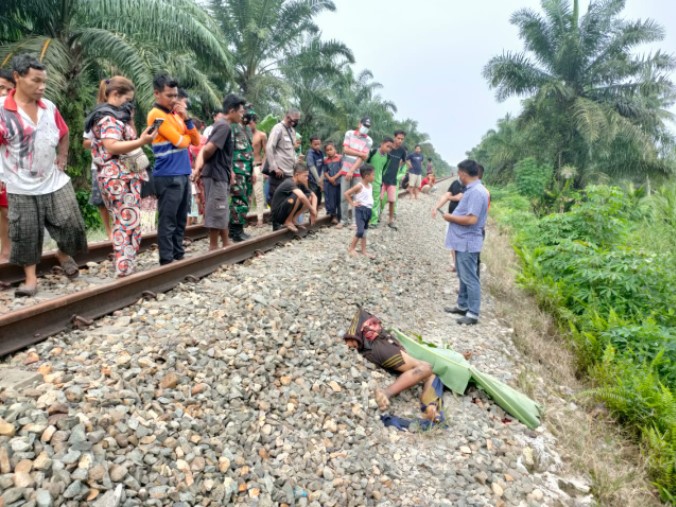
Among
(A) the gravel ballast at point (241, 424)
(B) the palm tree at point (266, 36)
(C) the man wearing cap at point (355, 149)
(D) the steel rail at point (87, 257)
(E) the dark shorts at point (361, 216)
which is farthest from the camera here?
(B) the palm tree at point (266, 36)

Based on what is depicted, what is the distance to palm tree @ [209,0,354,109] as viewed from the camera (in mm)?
17516

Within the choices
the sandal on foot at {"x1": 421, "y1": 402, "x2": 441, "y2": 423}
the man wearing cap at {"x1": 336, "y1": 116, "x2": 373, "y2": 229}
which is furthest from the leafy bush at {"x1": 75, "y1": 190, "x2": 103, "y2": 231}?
the sandal on foot at {"x1": 421, "y1": 402, "x2": 441, "y2": 423}

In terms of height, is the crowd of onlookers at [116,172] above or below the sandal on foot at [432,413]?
above

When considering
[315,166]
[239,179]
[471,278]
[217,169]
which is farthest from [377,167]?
[217,169]

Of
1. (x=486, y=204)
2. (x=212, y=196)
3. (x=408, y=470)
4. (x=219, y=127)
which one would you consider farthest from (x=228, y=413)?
(x=486, y=204)

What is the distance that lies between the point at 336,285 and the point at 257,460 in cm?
290

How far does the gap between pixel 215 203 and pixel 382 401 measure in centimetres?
320

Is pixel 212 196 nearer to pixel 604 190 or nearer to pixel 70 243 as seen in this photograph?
pixel 70 243

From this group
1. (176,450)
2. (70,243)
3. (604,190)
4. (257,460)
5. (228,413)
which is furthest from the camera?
(604,190)

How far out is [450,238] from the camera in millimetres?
6043

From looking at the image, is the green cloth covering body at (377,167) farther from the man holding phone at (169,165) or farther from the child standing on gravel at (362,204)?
the man holding phone at (169,165)

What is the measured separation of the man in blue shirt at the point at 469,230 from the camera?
18.7 ft

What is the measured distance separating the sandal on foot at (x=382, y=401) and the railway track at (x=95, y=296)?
85.6 inches

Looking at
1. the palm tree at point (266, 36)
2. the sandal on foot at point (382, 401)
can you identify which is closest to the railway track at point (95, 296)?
the sandal on foot at point (382, 401)
